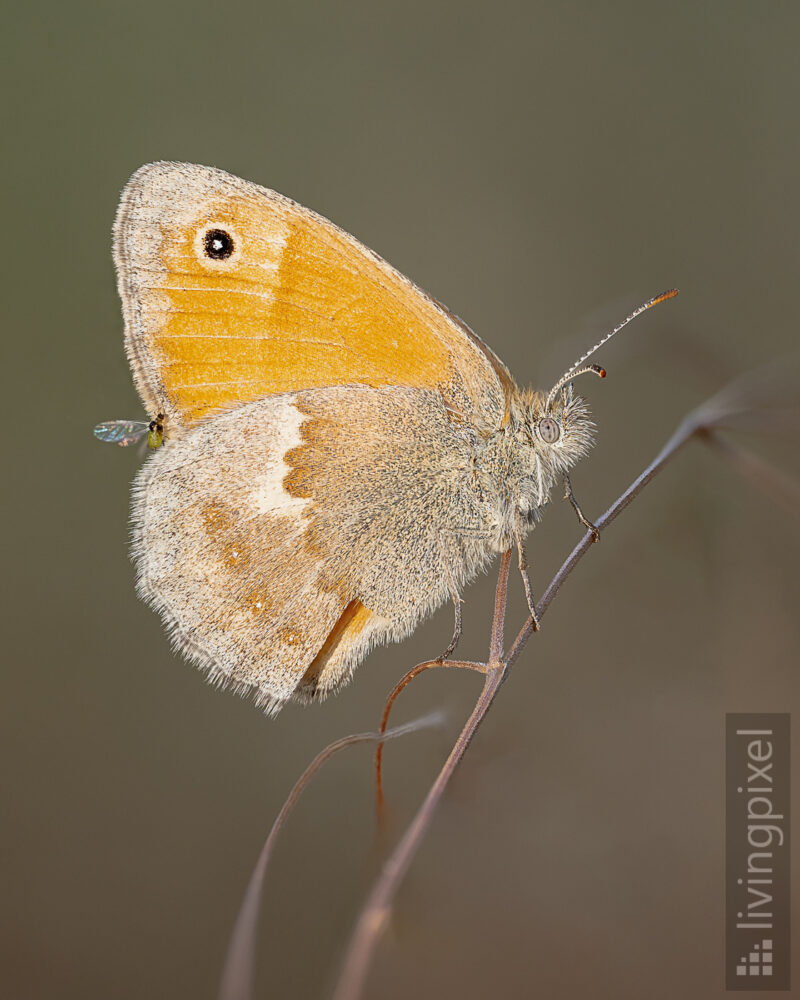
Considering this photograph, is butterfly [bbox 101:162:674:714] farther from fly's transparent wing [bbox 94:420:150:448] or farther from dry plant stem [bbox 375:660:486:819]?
dry plant stem [bbox 375:660:486:819]

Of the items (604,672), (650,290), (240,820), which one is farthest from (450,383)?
(240,820)

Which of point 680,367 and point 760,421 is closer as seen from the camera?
point 760,421

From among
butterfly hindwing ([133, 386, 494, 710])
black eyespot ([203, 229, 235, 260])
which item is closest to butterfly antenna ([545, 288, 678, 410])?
butterfly hindwing ([133, 386, 494, 710])

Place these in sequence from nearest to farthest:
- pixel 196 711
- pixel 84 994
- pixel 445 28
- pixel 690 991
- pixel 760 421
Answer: pixel 760 421 → pixel 690 991 → pixel 84 994 → pixel 196 711 → pixel 445 28

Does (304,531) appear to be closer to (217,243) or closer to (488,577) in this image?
(488,577)

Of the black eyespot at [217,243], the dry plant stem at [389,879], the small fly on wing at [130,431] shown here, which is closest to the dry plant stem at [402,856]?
the dry plant stem at [389,879]

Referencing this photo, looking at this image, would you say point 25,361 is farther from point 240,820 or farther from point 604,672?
point 604,672

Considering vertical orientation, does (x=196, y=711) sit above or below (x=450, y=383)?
below
